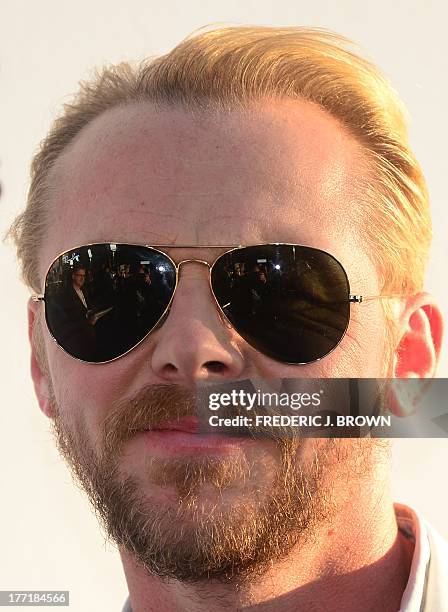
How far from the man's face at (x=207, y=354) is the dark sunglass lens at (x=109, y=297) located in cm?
3

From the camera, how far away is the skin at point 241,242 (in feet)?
5.47

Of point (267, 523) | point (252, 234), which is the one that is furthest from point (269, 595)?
point (252, 234)

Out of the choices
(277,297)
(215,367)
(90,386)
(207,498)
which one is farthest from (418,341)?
(90,386)

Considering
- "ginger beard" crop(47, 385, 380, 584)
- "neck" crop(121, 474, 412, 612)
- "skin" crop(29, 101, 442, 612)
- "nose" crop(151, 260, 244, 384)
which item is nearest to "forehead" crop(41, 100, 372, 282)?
"skin" crop(29, 101, 442, 612)

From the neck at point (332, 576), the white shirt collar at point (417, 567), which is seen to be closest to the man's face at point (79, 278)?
the neck at point (332, 576)

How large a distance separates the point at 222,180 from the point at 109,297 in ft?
1.19

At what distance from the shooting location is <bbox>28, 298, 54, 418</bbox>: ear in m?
2.08

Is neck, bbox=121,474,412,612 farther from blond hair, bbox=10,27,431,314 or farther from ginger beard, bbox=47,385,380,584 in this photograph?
blond hair, bbox=10,27,431,314

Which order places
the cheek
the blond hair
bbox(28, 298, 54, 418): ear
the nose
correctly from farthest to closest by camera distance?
bbox(28, 298, 54, 418): ear < the blond hair < the cheek < the nose

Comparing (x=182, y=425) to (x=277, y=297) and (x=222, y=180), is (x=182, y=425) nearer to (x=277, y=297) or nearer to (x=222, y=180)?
(x=277, y=297)

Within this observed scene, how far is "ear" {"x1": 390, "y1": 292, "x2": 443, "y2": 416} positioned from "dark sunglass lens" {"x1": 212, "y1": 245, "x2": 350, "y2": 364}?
34 centimetres

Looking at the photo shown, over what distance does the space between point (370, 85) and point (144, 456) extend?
1109mm

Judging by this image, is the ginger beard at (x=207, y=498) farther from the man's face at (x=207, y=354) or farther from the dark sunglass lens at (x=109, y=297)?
the dark sunglass lens at (x=109, y=297)

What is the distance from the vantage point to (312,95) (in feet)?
6.22
